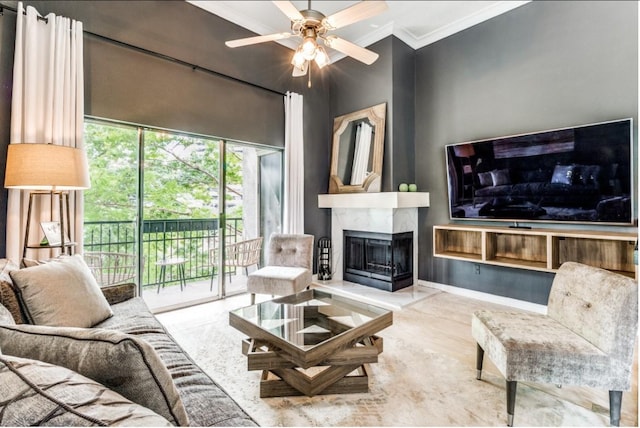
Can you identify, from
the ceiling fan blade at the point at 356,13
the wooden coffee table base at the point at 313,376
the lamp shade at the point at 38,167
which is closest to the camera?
the wooden coffee table base at the point at 313,376

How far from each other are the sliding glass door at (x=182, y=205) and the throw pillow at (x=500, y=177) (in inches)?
108

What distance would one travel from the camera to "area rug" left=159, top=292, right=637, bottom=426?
1.67 metres

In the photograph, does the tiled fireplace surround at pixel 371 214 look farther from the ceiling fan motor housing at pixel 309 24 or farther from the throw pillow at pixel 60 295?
the throw pillow at pixel 60 295

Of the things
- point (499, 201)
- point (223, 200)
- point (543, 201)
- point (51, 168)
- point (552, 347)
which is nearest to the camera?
point (552, 347)

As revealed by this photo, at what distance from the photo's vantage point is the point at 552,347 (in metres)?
1.57

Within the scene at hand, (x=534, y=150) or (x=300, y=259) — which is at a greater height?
(x=534, y=150)

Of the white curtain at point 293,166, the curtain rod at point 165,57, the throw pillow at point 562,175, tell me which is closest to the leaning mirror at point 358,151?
the white curtain at point 293,166

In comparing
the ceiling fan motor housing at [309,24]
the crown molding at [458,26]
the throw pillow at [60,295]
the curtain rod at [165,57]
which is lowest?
the throw pillow at [60,295]

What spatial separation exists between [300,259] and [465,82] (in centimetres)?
300

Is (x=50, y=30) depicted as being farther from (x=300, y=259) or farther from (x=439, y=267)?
(x=439, y=267)

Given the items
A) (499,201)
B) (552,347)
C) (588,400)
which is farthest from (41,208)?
(499,201)

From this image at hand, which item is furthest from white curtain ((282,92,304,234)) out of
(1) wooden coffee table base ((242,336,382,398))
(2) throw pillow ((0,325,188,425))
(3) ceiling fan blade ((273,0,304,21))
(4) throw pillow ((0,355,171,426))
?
(4) throw pillow ((0,355,171,426))

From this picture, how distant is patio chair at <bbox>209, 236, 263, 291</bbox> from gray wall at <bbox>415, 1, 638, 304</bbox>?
227cm

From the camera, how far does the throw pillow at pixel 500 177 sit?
3.43 meters
